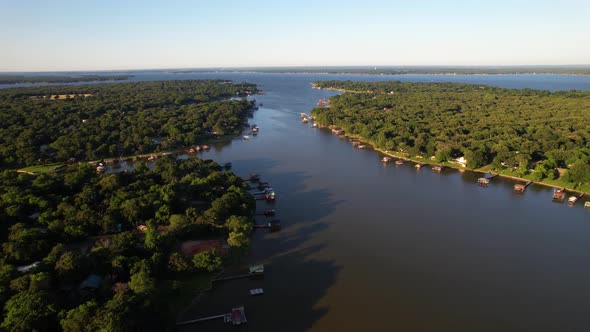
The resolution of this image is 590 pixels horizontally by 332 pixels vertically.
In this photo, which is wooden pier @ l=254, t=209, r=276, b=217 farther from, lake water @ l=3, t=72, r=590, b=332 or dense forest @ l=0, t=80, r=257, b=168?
dense forest @ l=0, t=80, r=257, b=168

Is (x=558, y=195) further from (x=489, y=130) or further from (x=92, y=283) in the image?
(x=92, y=283)

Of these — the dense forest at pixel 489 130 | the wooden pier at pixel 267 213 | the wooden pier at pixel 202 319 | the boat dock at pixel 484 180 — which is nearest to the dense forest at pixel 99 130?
the dense forest at pixel 489 130

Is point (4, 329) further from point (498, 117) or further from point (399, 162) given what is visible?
point (498, 117)

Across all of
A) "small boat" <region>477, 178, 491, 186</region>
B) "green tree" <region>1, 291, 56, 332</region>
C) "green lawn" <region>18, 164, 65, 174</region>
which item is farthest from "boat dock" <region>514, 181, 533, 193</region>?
"green lawn" <region>18, 164, 65, 174</region>

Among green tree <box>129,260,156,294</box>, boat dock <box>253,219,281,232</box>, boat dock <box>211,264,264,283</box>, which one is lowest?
boat dock <box>211,264,264,283</box>

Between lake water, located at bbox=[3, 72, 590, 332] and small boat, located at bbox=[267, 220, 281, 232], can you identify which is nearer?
lake water, located at bbox=[3, 72, 590, 332]

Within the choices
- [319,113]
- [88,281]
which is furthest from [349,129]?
[88,281]
